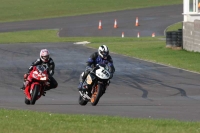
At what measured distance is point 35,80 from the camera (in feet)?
51.0

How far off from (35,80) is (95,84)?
4.81ft

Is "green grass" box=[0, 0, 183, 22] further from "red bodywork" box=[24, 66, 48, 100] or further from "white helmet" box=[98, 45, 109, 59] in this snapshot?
"white helmet" box=[98, 45, 109, 59]

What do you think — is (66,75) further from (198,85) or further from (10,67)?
(198,85)

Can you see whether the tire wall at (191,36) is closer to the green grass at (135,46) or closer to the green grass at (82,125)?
the green grass at (135,46)

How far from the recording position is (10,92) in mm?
18453

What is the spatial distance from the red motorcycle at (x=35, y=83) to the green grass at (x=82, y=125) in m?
3.35

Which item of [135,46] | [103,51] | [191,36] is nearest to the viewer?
[103,51]

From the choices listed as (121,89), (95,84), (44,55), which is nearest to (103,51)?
(95,84)

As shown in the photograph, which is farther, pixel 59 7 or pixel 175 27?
pixel 59 7

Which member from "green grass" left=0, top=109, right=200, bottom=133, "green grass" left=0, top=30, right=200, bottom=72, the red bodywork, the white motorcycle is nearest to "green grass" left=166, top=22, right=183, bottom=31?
"green grass" left=0, top=30, right=200, bottom=72

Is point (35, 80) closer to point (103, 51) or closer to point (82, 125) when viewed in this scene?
point (103, 51)

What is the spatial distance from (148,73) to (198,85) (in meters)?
3.76

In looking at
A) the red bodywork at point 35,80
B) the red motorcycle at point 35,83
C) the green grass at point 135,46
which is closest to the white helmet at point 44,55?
the red motorcycle at point 35,83

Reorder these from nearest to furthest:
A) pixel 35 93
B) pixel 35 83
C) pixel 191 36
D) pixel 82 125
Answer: pixel 82 125, pixel 35 93, pixel 35 83, pixel 191 36
